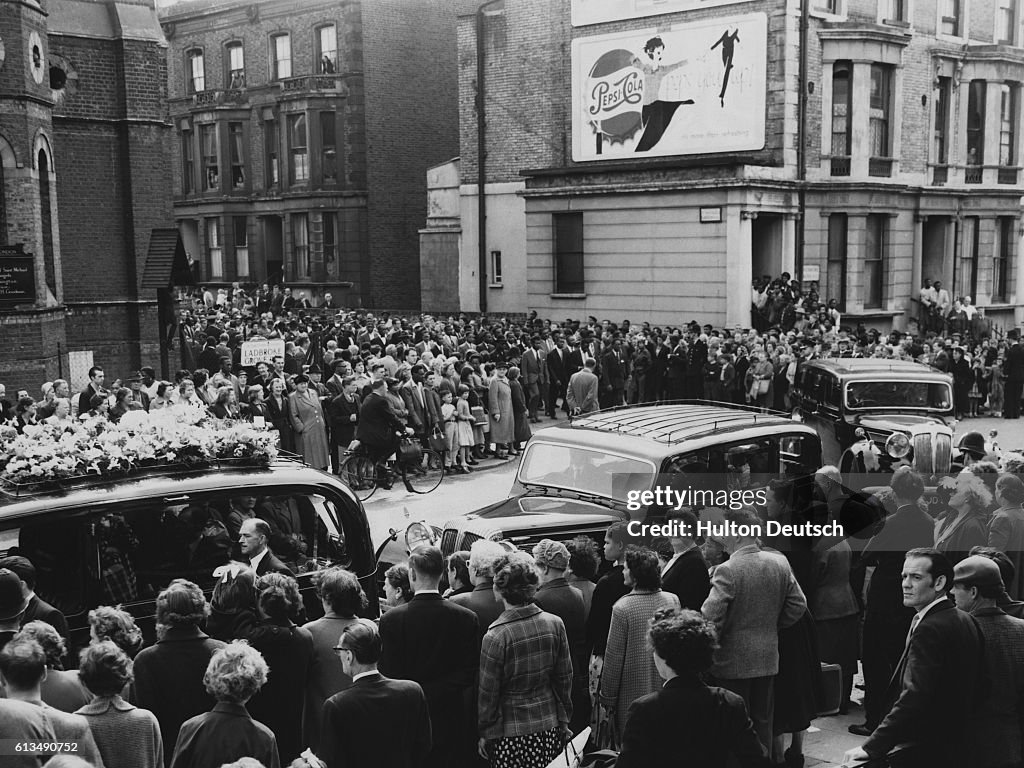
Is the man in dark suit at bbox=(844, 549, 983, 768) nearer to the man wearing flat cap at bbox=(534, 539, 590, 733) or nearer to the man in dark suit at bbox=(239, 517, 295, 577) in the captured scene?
the man wearing flat cap at bbox=(534, 539, 590, 733)

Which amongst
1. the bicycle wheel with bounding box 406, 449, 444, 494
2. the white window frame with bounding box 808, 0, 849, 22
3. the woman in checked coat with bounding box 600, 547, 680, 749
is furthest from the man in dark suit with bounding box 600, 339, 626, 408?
the woman in checked coat with bounding box 600, 547, 680, 749

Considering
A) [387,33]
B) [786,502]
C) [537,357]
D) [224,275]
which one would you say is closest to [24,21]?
[537,357]

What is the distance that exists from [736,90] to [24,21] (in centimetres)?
1950

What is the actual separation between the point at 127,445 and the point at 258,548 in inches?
51.1

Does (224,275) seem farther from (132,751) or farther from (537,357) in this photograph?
(132,751)

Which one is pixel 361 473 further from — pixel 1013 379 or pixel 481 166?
pixel 481 166

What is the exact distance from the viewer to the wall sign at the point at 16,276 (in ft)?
65.6

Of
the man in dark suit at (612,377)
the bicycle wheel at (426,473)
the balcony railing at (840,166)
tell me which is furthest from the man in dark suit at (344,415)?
the balcony railing at (840,166)

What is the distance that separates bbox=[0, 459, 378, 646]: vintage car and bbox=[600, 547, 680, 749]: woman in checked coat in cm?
268

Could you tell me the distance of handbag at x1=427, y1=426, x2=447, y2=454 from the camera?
18516mm

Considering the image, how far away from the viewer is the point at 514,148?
37625 mm

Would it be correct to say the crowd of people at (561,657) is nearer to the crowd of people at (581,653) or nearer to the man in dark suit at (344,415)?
the crowd of people at (581,653)

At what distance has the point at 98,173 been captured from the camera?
24.4 m

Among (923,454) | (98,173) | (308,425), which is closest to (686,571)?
(923,454)
